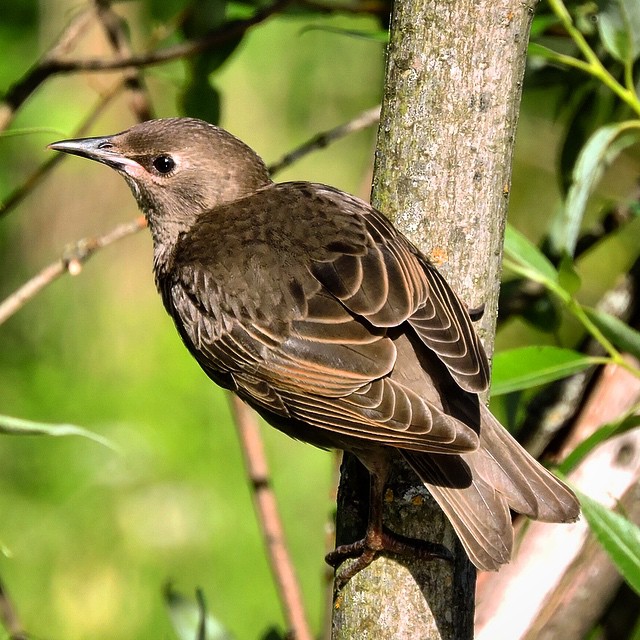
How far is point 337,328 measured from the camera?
305cm

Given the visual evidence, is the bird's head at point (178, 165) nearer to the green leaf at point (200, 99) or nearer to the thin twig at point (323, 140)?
the thin twig at point (323, 140)

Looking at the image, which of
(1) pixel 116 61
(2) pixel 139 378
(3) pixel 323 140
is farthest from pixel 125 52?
(2) pixel 139 378

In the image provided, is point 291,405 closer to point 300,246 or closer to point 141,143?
point 300,246

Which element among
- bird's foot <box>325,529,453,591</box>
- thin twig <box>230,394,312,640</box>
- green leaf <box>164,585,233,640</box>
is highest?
bird's foot <box>325,529,453,591</box>

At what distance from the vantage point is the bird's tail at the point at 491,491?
106 inches

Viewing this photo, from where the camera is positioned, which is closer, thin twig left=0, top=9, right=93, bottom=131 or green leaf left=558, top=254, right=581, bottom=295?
green leaf left=558, top=254, right=581, bottom=295

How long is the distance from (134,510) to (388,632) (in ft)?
14.5

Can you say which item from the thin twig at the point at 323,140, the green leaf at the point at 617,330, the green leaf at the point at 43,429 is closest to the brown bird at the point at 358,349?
the thin twig at the point at 323,140

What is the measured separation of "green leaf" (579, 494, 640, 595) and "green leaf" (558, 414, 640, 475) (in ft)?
0.50

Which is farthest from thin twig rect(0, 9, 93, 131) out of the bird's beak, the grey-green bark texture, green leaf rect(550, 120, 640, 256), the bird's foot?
the bird's foot

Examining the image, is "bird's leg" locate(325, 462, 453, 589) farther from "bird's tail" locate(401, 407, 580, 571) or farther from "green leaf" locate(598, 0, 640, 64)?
"green leaf" locate(598, 0, 640, 64)

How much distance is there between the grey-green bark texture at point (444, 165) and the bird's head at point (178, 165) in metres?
1.16

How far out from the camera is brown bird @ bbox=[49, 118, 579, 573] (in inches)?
110

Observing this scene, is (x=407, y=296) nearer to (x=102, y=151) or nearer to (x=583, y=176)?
(x=583, y=176)
